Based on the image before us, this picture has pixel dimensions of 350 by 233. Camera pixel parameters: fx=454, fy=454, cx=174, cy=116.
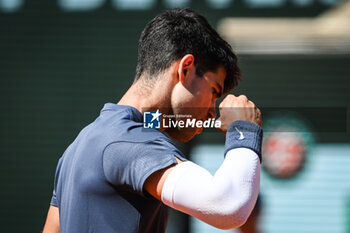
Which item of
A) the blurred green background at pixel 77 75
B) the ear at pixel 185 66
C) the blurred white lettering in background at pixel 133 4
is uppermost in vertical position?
the blurred white lettering in background at pixel 133 4

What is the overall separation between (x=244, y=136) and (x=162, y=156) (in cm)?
31

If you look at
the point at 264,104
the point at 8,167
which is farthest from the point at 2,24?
the point at 264,104

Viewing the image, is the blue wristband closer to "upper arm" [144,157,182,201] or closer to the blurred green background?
"upper arm" [144,157,182,201]

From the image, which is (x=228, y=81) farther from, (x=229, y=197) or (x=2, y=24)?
(x=2, y=24)

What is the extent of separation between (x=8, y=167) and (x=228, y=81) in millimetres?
4626

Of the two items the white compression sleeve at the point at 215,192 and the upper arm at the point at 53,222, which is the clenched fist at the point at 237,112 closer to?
the white compression sleeve at the point at 215,192

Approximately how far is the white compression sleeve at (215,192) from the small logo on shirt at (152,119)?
33cm

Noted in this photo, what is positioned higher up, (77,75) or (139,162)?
(139,162)

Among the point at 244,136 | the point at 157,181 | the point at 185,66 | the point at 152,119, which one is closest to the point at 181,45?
the point at 185,66

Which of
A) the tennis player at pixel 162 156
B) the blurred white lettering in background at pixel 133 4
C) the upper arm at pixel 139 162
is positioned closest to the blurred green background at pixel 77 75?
the blurred white lettering in background at pixel 133 4

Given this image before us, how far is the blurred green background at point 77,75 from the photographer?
19.6ft

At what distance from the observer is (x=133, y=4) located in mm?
6051

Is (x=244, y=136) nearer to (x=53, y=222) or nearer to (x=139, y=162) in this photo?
(x=139, y=162)

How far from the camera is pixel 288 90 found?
238 inches
